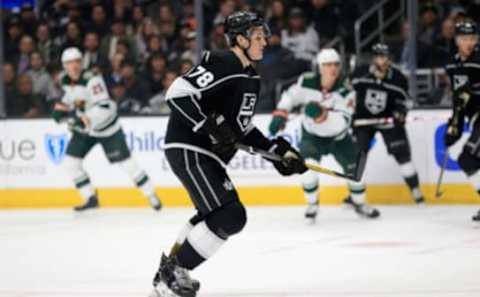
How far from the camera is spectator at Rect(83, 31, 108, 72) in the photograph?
11773mm

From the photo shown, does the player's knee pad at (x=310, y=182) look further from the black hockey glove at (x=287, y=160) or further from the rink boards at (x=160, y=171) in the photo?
the black hockey glove at (x=287, y=160)

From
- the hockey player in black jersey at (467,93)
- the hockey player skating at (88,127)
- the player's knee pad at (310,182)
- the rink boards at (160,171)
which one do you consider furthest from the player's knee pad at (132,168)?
the hockey player in black jersey at (467,93)

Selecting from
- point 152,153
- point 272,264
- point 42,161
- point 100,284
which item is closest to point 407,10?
point 152,153

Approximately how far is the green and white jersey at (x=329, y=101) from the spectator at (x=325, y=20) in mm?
1935

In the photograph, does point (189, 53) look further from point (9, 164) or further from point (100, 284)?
point (100, 284)

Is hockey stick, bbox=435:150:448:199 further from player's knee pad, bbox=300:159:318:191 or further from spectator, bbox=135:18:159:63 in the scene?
spectator, bbox=135:18:159:63

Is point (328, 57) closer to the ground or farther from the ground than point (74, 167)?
farther from the ground

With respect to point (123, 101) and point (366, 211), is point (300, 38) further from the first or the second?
point (366, 211)

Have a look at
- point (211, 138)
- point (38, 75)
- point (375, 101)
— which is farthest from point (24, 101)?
point (211, 138)

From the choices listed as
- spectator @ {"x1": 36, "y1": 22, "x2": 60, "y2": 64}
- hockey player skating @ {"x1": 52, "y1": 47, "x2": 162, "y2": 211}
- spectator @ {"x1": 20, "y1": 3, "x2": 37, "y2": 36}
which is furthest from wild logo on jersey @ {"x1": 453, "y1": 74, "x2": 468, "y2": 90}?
spectator @ {"x1": 20, "y1": 3, "x2": 37, "y2": 36}

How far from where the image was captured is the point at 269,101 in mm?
10867

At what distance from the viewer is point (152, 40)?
11594mm

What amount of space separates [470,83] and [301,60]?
256cm

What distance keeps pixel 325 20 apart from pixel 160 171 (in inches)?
86.8
